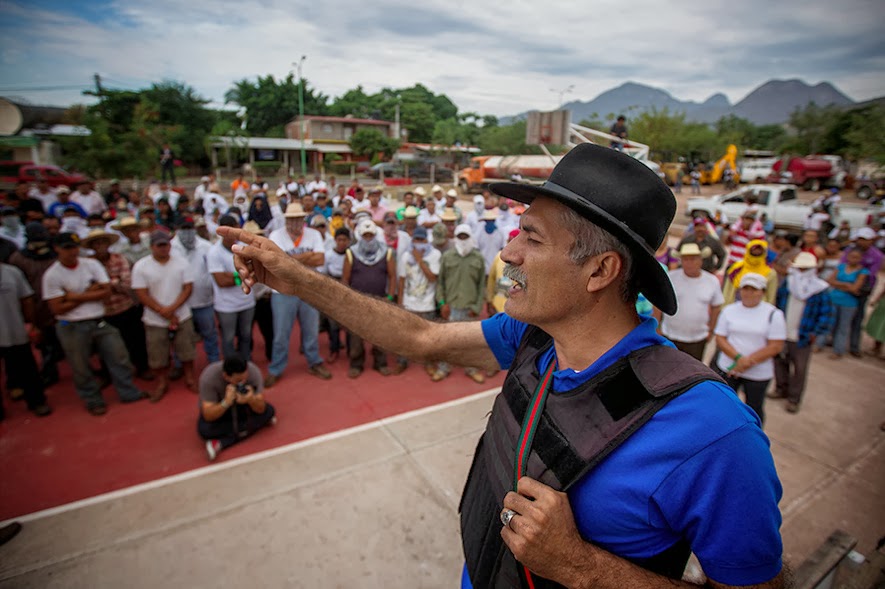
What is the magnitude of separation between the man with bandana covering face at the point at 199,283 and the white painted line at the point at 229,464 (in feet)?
7.08

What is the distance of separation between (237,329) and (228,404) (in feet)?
5.95

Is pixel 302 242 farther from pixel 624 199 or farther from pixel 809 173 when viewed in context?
pixel 809 173

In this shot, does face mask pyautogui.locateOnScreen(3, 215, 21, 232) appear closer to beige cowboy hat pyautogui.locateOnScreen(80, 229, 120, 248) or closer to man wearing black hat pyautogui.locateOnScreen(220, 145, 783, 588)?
beige cowboy hat pyautogui.locateOnScreen(80, 229, 120, 248)

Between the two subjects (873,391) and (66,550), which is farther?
(873,391)

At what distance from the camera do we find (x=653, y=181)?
131 cm

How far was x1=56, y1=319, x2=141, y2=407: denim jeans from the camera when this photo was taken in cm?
496

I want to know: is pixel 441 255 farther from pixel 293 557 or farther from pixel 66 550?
pixel 66 550

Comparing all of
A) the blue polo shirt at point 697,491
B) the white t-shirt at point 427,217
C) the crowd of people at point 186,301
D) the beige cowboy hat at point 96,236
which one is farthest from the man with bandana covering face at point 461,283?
the blue polo shirt at point 697,491

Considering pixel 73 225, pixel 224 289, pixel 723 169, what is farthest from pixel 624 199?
pixel 723 169

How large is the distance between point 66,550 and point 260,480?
53.0 inches

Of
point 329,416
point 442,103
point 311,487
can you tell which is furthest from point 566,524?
point 442,103

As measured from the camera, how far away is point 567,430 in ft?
4.16

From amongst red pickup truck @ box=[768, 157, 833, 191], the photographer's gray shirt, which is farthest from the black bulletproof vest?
red pickup truck @ box=[768, 157, 833, 191]

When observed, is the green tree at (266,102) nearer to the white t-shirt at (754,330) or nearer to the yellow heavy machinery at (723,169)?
the yellow heavy machinery at (723,169)
